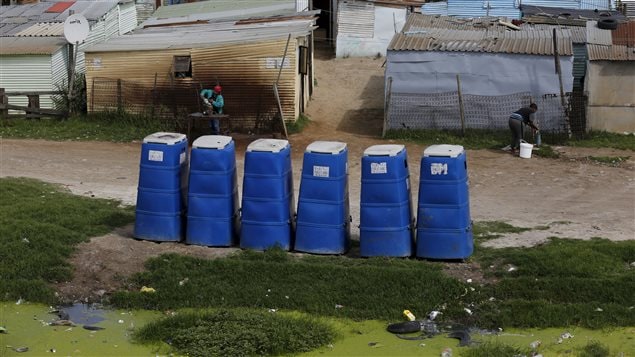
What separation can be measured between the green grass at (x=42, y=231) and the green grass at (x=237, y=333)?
188 centimetres

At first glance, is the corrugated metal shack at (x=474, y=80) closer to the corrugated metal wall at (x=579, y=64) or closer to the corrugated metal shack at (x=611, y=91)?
the corrugated metal shack at (x=611, y=91)

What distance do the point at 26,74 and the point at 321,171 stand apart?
15677mm

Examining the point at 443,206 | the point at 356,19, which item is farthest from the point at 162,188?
the point at 356,19

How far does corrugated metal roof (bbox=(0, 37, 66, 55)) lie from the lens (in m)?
25.1

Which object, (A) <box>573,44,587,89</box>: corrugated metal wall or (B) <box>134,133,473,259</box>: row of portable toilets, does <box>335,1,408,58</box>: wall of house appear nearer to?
(A) <box>573,44,587,89</box>: corrugated metal wall

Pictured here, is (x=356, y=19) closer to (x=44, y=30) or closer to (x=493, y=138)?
(x=44, y=30)

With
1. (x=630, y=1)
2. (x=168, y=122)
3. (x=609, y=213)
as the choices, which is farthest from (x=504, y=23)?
(x=609, y=213)

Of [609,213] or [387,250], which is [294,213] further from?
[609,213]

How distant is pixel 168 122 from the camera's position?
23.9m

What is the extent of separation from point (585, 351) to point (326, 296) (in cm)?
296

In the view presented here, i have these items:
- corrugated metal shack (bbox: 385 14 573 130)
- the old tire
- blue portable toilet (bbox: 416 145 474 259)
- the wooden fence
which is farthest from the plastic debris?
the wooden fence

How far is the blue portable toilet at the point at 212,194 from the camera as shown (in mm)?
12250

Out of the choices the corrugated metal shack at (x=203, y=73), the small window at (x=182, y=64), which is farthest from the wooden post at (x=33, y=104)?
the small window at (x=182, y=64)

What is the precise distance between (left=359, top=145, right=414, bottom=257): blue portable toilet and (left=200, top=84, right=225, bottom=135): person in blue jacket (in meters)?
11.2
